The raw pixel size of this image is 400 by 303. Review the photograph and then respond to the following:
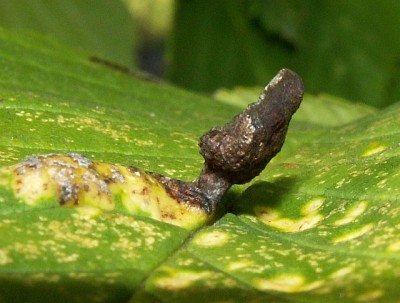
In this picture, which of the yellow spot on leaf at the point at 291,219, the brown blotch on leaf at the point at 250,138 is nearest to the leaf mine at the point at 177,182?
the brown blotch on leaf at the point at 250,138

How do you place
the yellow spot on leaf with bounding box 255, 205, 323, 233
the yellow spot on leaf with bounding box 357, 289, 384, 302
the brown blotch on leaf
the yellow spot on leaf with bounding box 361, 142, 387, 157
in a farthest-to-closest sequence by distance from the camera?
the yellow spot on leaf with bounding box 361, 142, 387, 157 → the yellow spot on leaf with bounding box 255, 205, 323, 233 → the brown blotch on leaf → the yellow spot on leaf with bounding box 357, 289, 384, 302

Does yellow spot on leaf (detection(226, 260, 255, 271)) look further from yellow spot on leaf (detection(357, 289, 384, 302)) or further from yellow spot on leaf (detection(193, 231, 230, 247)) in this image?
yellow spot on leaf (detection(357, 289, 384, 302))

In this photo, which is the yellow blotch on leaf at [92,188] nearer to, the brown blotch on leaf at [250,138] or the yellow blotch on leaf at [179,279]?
the brown blotch on leaf at [250,138]

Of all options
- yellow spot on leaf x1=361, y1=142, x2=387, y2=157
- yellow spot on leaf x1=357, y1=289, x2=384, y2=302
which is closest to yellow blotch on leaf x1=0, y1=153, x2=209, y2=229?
yellow spot on leaf x1=357, y1=289, x2=384, y2=302

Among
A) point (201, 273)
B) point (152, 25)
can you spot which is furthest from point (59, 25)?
point (152, 25)

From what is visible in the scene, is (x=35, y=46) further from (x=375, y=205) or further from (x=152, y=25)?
(x=152, y=25)

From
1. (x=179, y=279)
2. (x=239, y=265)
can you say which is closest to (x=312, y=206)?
(x=239, y=265)
